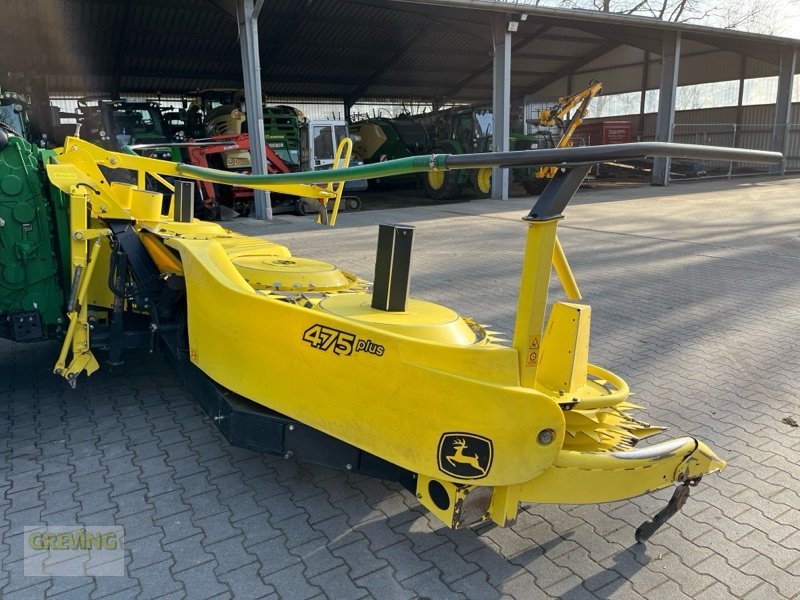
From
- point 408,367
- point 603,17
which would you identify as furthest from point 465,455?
point 603,17

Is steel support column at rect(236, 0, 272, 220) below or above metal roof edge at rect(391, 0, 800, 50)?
below

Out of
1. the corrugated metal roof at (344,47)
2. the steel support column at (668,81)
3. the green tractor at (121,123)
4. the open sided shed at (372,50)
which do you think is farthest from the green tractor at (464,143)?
the green tractor at (121,123)

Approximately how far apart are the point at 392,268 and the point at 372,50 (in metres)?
23.5

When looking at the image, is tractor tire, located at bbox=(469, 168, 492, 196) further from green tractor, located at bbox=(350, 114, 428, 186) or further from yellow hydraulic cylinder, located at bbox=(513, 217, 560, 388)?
yellow hydraulic cylinder, located at bbox=(513, 217, 560, 388)

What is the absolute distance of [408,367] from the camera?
2160 mm

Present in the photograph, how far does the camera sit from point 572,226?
11.6 m

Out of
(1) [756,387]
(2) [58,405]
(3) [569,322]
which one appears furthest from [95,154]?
(1) [756,387]

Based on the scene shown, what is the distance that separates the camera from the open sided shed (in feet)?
55.0

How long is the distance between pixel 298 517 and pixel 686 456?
165cm

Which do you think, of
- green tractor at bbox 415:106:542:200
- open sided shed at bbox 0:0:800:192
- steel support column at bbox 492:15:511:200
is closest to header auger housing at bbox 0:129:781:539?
open sided shed at bbox 0:0:800:192

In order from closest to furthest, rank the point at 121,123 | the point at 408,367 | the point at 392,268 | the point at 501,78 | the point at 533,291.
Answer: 1. the point at 533,291
2. the point at 408,367
3. the point at 392,268
4. the point at 121,123
5. the point at 501,78

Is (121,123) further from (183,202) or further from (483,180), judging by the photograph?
(183,202)

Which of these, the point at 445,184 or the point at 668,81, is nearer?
the point at 445,184

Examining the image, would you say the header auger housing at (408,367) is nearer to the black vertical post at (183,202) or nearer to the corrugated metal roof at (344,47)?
the black vertical post at (183,202)
